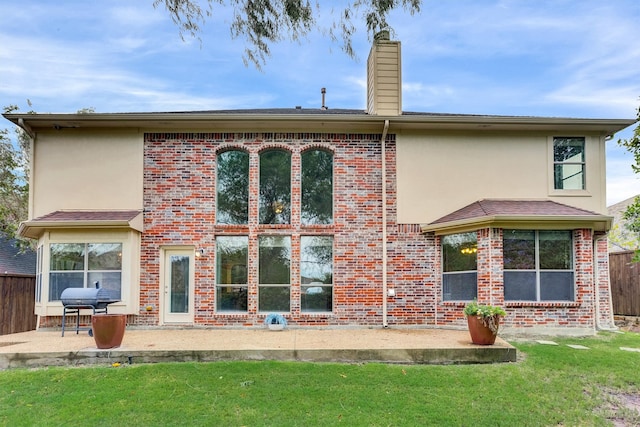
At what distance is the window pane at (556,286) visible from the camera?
9508 millimetres

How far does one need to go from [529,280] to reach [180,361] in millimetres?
7193

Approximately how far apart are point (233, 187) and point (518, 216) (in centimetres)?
637

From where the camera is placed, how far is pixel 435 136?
10.7 meters

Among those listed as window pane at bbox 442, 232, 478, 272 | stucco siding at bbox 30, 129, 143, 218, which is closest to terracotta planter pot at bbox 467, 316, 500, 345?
window pane at bbox 442, 232, 478, 272

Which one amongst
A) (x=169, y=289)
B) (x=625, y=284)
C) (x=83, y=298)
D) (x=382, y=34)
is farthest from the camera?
(x=625, y=284)

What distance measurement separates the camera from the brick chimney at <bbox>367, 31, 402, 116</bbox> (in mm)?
10703

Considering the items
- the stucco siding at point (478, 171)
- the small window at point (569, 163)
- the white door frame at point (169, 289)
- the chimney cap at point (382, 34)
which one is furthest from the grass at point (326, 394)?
the small window at point (569, 163)

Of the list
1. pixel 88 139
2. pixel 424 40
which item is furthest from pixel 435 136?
pixel 88 139

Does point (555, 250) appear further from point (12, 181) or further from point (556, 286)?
point (12, 181)

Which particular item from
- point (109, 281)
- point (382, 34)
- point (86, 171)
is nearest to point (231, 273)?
point (109, 281)

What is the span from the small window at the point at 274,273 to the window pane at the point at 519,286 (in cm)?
479

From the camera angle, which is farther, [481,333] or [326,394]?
[481,333]

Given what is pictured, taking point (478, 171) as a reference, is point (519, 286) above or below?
below

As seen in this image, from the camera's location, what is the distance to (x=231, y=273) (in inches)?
409
